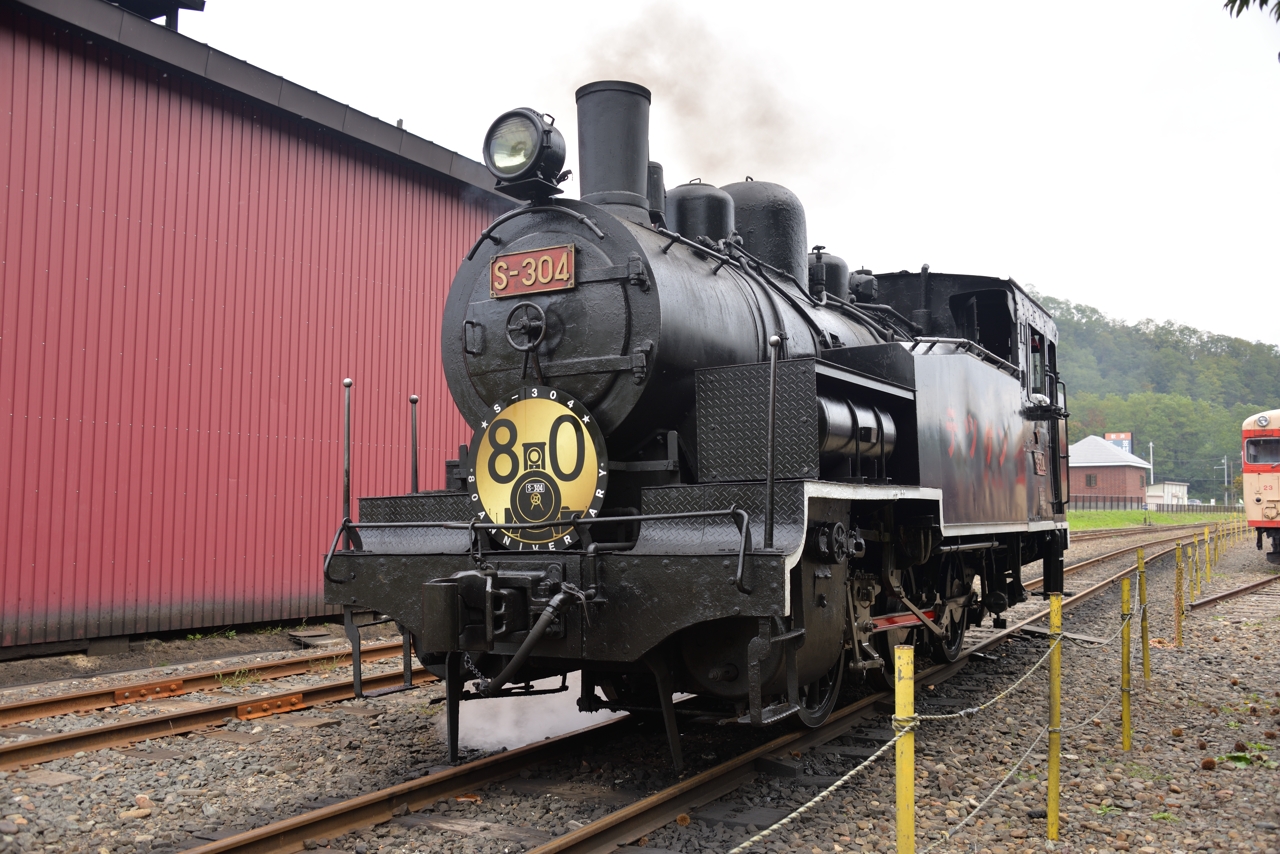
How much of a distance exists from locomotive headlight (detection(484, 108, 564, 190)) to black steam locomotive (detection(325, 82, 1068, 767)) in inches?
0.5

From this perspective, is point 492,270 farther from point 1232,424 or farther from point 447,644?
point 1232,424

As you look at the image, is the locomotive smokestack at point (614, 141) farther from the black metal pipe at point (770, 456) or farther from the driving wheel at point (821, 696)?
the driving wheel at point (821, 696)

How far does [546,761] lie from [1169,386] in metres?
127

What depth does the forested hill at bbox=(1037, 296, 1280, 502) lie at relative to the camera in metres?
90.3

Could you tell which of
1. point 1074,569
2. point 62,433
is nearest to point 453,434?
point 62,433

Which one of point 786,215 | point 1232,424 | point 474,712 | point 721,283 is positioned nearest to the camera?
point 721,283

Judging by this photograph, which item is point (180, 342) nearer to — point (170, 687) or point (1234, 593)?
point (170, 687)

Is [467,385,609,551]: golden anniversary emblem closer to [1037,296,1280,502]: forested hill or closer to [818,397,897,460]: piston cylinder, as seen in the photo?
[818,397,897,460]: piston cylinder

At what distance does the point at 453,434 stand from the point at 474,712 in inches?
239

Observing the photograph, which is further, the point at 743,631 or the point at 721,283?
the point at 721,283

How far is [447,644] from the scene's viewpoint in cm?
429

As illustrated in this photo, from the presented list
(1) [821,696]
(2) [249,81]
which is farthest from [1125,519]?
(1) [821,696]

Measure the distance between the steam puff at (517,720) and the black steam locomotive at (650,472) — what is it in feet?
1.57

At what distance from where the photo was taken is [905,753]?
9.64 ft
